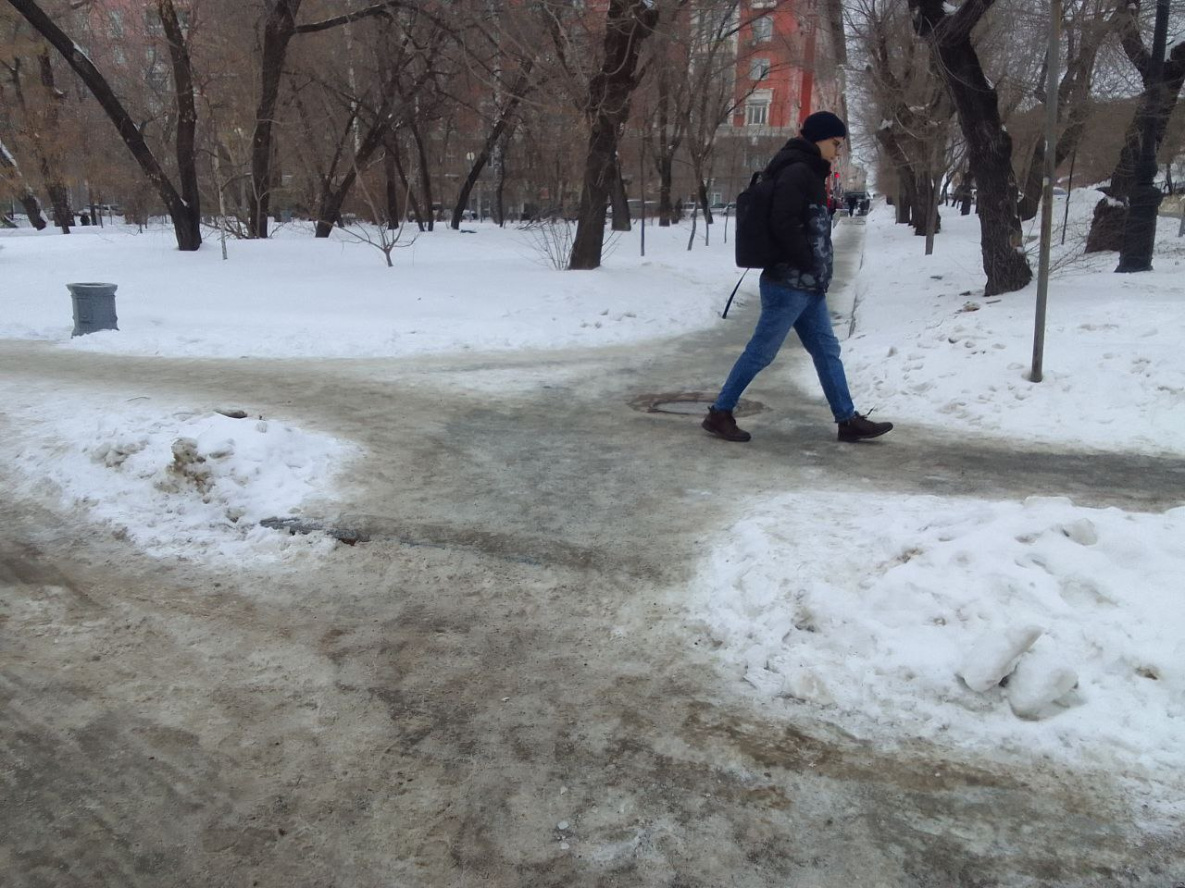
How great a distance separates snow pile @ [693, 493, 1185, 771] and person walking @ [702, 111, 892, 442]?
2088mm

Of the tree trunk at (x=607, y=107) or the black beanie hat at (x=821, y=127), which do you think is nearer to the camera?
the black beanie hat at (x=821, y=127)

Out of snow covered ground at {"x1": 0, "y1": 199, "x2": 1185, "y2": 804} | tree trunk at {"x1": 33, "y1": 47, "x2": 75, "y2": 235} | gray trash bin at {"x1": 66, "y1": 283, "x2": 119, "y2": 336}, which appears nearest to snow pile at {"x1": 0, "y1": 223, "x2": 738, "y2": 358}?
snow covered ground at {"x1": 0, "y1": 199, "x2": 1185, "y2": 804}

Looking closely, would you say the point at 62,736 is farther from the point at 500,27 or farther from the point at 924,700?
the point at 500,27

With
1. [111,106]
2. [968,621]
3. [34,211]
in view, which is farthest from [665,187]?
[968,621]

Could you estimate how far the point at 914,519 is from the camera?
12.8 ft

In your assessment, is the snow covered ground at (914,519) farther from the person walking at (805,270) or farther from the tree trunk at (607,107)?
the tree trunk at (607,107)

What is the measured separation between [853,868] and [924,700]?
807 millimetres

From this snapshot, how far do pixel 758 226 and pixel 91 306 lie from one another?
26.7 ft

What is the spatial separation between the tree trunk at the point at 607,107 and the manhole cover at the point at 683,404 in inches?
305

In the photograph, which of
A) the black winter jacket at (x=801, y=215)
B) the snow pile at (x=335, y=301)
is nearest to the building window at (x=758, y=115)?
the snow pile at (x=335, y=301)

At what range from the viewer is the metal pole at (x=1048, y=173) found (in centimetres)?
576

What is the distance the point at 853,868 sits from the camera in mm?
2184

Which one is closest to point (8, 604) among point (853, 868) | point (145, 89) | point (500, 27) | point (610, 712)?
point (610, 712)

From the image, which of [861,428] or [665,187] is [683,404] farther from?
[665,187]
